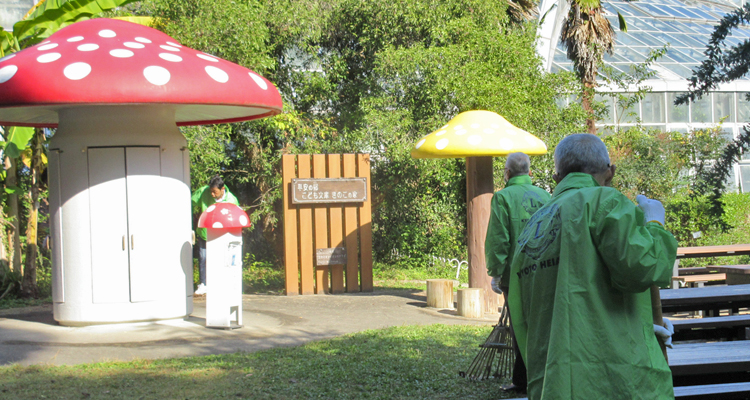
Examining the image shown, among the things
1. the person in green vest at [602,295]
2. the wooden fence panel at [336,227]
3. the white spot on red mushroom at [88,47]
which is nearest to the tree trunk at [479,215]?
the wooden fence panel at [336,227]

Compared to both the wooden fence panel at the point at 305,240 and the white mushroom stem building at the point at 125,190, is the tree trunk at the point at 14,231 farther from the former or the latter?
the wooden fence panel at the point at 305,240

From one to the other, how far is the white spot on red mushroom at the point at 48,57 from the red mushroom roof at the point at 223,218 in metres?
2.37

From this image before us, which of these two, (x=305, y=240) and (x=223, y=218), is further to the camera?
(x=305, y=240)

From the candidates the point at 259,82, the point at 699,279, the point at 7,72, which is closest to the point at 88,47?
the point at 7,72

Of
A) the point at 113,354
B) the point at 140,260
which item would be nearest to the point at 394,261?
the point at 140,260

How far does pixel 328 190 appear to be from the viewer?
11180 mm

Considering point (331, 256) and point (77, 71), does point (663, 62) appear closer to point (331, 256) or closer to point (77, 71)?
point (331, 256)

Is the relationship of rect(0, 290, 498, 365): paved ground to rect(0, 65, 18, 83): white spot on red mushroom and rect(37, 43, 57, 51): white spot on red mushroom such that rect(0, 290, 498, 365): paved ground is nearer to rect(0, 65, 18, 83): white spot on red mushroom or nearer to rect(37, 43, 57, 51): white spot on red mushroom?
rect(0, 65, 18, 83): white spot on red mushroom

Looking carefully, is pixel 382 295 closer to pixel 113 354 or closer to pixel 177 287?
pixel 177 287

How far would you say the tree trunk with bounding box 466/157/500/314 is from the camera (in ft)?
30.4

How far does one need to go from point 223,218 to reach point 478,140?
11.1 ft

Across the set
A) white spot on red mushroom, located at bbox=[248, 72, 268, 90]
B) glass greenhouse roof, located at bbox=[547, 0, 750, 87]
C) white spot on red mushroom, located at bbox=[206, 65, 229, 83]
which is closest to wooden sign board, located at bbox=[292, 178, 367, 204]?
white spot on red mushroom, located at bbox=[248, 72, 268, 90]

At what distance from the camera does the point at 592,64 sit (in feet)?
57.7

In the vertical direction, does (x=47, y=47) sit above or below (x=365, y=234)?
above
